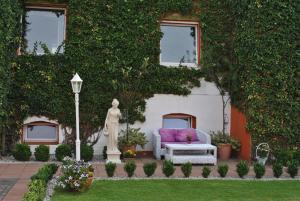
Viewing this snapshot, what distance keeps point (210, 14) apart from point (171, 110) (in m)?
3.24

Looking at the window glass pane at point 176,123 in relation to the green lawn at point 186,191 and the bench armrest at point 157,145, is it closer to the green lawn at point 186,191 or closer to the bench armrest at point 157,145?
the bench armrest at point 157,145

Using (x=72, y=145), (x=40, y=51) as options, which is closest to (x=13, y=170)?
(x=72, y=145)

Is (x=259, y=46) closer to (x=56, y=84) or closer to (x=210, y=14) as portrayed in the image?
(x=210, y=14)

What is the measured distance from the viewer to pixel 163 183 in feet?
31.7

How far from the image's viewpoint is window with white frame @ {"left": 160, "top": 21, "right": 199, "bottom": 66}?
589 inches

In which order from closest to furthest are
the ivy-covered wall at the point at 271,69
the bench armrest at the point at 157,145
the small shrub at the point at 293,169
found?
the small shrub at the point at 293,169 → the ivy-covered wall at the point at 271,69 → the bench armrest at the point at 157,145

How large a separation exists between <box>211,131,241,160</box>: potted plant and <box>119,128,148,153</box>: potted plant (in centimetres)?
215

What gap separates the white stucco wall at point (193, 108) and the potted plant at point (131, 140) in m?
0.59

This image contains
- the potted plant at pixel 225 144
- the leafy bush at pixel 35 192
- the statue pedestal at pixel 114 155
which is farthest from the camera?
the potted plant at pixel 225 144

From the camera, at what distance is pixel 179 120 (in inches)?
591

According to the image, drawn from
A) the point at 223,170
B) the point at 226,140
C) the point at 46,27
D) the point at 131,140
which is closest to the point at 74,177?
the point at 223,170

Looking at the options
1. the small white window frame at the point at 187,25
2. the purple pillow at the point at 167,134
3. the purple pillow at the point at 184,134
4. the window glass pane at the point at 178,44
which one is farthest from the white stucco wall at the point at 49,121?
the window glass pane at the point at 178,44

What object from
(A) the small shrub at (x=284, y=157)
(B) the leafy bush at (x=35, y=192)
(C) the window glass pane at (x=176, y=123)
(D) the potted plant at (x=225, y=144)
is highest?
(C) the window glass pane at (x=176, y=123)

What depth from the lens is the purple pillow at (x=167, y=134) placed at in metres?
13.8
